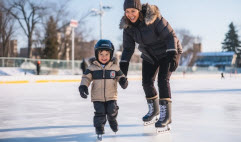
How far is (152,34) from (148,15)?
0.18 meters

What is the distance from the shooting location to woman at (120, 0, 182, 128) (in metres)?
2.79

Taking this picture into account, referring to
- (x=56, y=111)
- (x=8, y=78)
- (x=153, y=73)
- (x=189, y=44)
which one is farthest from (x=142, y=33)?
(x=189, y=44)

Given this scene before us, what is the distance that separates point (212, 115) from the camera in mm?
3713

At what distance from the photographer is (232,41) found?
5922 cm

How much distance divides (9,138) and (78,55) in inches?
1380

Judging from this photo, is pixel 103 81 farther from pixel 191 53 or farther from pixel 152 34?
pixel 191 53

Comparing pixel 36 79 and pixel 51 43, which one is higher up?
pixel 51 43

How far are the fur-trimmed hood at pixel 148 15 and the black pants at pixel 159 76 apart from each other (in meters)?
0.42

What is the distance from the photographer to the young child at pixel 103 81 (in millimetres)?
2520

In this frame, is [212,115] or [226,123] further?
[212,115]

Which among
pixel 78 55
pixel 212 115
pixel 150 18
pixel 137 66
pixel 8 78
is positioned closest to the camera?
pixel 150 18

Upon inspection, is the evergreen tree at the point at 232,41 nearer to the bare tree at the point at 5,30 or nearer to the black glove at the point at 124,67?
the bare tree at the point at 5,30

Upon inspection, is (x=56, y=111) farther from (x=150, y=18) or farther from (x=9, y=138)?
(x=150, y=18)

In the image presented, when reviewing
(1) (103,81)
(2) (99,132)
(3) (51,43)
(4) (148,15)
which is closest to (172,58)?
(4) (148,15)
